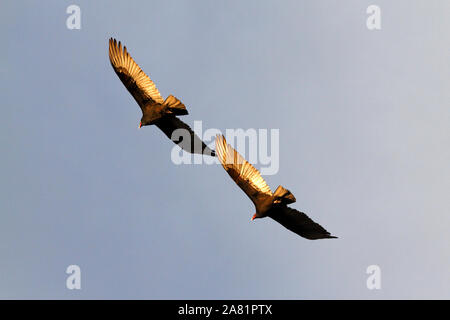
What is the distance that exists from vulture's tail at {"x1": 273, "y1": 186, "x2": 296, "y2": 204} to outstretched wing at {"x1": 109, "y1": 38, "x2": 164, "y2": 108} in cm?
535

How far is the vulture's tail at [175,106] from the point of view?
71.8 ft

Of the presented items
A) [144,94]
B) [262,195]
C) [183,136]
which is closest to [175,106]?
[144,94]

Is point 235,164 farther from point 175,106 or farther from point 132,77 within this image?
point 132,77

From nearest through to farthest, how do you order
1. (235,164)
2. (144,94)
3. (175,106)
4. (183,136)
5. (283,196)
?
(283,196) < (235,164) < (175,106) < (144,94) < (183,136)

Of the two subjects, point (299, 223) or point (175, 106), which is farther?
point (299, 223)

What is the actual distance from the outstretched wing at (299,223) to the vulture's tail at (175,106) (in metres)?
4.16

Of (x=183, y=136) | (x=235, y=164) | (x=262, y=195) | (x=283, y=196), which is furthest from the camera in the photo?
(x=183, y=136)

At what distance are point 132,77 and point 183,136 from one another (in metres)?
2.73

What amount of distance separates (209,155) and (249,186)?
3.39m

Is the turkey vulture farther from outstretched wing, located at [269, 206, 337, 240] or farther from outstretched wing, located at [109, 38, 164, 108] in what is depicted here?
outstretched wing, located at [109, 38, 164, 108]

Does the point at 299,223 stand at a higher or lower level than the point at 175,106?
lower

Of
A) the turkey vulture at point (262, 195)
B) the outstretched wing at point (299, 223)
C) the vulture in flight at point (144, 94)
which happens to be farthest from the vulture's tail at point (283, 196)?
the vulture in flight at point (144, 94)

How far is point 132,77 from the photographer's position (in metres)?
23.6
